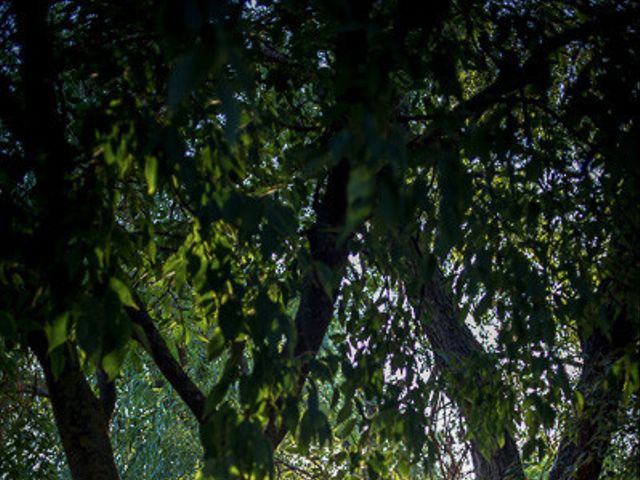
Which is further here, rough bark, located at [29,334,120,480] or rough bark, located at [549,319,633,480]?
rough bark, located at [549,319,633,480]

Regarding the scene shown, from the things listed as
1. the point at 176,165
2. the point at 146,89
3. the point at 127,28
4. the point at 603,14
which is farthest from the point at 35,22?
the point at 603,14

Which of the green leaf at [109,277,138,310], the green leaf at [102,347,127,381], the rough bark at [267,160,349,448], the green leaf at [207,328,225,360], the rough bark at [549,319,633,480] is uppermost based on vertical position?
the rough bark at [267,160,349,448]

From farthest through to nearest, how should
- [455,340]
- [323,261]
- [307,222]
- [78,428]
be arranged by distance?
1. [455,340]
2. [307,222]
3. [78,428]
4. [323,261]

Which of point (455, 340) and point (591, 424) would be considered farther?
point (455, 340)

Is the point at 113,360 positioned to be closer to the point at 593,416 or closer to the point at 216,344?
the point at 216,344

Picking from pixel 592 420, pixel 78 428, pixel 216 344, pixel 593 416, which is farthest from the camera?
pixel 593 416

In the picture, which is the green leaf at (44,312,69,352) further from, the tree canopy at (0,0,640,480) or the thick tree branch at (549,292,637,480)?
the thick tree branch at (549,292,637,480)

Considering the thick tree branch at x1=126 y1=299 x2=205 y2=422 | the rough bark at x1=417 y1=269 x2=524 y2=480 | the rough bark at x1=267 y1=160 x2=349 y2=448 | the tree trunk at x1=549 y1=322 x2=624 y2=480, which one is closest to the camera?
the rough bark at x1=267 y1=160 x2=349 y2=448

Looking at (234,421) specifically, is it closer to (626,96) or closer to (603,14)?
(626,96)

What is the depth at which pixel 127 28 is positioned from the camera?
3.54m

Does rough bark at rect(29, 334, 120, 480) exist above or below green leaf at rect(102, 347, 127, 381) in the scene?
above

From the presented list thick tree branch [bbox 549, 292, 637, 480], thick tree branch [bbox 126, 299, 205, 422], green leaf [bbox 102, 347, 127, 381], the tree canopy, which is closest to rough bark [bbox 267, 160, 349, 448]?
the tree canopy

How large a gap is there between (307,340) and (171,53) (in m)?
1.97

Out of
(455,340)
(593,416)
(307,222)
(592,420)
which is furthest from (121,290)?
(455,340)
